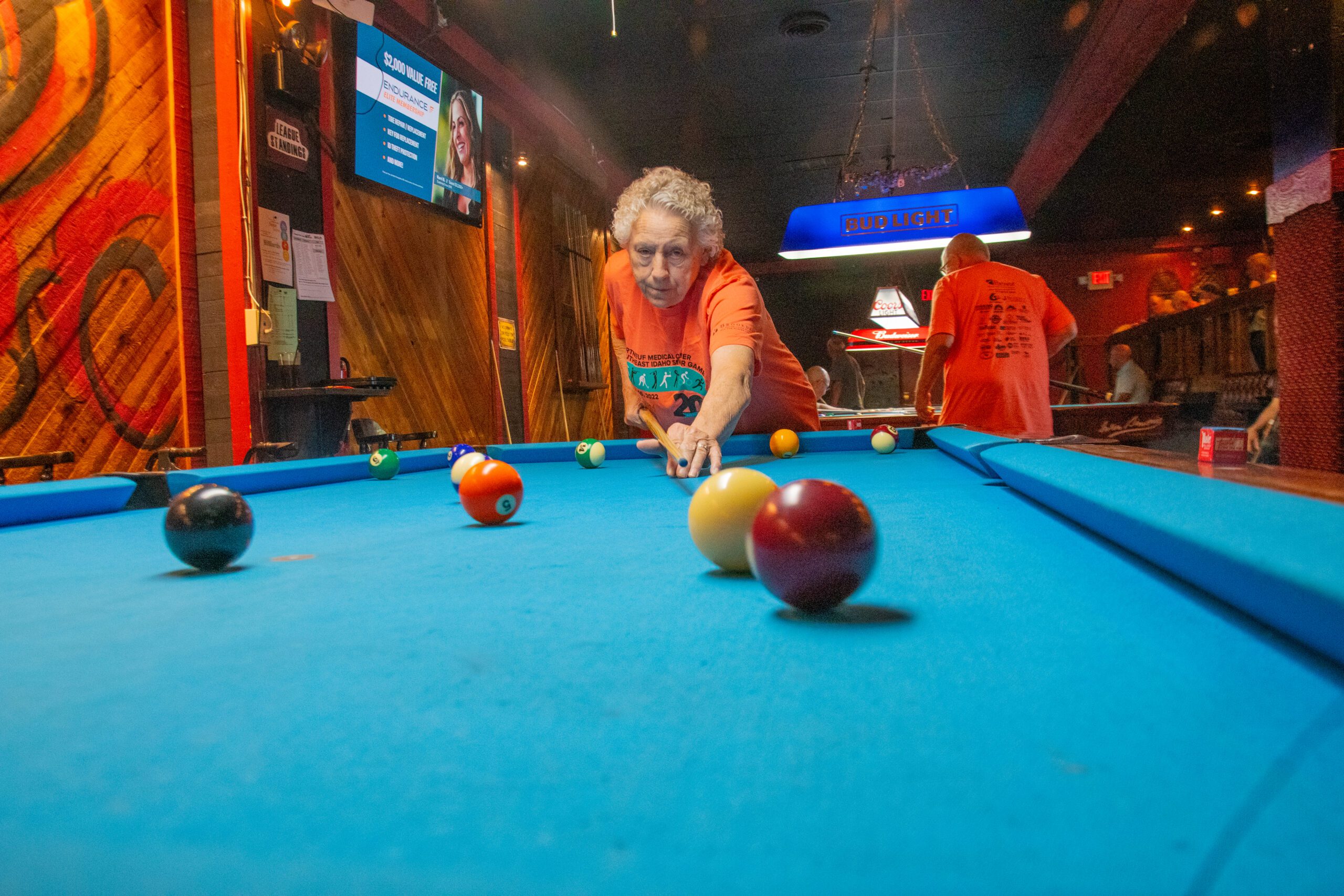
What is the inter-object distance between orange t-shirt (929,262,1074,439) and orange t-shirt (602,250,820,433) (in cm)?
88

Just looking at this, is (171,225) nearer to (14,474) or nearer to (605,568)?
(14,474)

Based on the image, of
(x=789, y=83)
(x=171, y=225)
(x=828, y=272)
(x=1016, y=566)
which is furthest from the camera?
(x=828, y=272)

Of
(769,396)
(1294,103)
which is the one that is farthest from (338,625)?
(1294,103)

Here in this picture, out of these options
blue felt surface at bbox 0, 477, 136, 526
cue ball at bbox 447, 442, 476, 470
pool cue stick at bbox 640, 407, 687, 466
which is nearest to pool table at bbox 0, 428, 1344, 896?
blue felt surface at bbox 0, 477, 136, 526

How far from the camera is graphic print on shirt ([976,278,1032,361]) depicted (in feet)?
12.8

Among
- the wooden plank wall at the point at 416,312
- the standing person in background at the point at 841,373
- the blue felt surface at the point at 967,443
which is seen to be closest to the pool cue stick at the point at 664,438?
the blue felt surface at the point at 967,443

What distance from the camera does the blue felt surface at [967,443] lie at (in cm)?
235

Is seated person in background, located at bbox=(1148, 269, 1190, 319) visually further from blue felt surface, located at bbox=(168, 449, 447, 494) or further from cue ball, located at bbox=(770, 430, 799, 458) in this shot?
blue felt surface, located at bbox=(168, 449, 447, 494)

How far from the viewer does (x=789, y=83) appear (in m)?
7.36

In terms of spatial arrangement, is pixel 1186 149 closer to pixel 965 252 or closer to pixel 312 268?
pixel 965 252

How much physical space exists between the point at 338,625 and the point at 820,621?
56cm

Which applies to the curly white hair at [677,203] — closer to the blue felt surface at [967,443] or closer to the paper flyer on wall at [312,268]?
the blue felt surface at [967,443]

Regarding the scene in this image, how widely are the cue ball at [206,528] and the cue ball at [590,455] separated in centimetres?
197

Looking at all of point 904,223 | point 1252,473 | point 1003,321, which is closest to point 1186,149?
point 904,223
